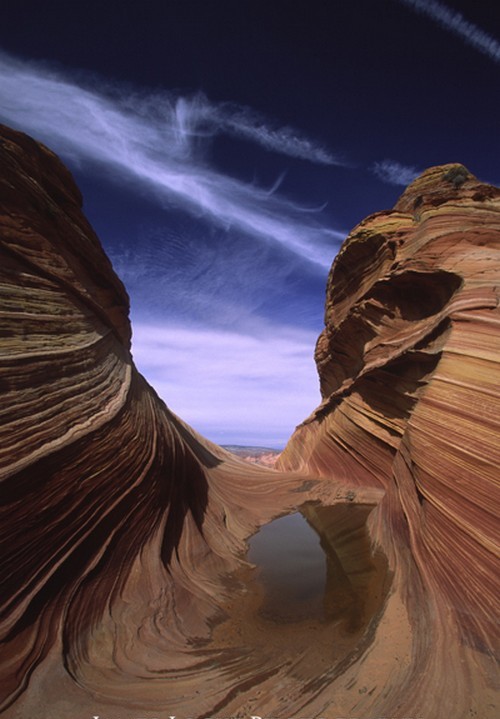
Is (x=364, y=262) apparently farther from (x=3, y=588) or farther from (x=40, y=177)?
(x=3, y=588)

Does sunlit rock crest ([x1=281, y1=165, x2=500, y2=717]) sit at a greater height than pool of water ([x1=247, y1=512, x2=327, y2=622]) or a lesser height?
greater

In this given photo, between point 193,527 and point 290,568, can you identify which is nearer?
point 290,568

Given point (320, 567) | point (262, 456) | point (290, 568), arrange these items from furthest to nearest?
1. point (262, 456)
2. point (290, 568)
3. point (320, 567)

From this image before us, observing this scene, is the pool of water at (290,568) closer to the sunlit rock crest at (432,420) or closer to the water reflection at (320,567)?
the water reflection at (320,567)

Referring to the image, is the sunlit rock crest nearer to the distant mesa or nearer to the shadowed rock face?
the shadowed rock face

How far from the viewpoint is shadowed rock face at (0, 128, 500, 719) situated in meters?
3.57

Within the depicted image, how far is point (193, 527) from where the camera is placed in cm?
793

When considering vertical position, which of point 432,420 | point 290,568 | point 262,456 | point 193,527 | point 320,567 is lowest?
point 262,456

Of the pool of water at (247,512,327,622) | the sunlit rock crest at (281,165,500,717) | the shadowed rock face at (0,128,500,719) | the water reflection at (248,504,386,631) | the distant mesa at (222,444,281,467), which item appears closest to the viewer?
the shadowed rock face at (0,128,500,719)

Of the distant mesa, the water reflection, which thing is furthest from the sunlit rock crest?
the distant mesa

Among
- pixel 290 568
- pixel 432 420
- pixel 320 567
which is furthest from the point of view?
pixel 290 568

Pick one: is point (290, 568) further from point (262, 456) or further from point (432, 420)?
point (262, 456)

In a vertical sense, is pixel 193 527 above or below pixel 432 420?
below

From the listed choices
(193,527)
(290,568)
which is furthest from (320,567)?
(193,527)
